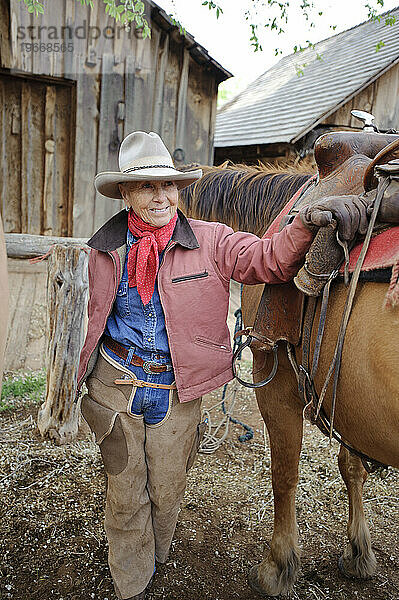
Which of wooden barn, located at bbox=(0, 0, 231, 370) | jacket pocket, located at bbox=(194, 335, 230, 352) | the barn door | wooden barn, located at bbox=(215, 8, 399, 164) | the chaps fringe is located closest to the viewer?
the chaps fringe

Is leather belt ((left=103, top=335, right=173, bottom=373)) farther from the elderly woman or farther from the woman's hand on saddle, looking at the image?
the woman's hand on saddle

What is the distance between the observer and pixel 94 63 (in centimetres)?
546

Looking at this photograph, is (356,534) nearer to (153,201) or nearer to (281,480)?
(281,480)

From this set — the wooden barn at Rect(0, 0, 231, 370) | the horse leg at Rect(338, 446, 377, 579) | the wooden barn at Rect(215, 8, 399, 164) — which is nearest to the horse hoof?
the horse leg at Rect(338, 446, 377, 579)

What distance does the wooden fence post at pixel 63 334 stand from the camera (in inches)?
127

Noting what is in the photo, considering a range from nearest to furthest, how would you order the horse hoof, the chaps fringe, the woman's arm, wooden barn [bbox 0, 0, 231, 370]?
the chaps fringe
the woman's arm
the horse hoof
wooden barn [bbox 0, 0, 231, 370]

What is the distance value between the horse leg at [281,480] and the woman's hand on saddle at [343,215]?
0.72 m

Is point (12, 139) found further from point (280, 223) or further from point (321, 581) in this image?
point (321, 581)

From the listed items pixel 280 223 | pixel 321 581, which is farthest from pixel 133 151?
pixel 321 581

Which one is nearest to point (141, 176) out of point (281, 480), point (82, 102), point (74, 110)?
point (281, 480)

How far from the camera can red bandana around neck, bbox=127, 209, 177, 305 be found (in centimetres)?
177

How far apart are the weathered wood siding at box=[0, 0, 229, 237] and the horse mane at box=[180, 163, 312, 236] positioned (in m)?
3.55

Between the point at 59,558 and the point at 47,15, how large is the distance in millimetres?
5179

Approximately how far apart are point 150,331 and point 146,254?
11.2 inches
